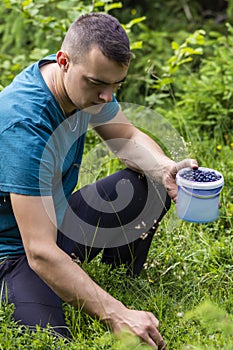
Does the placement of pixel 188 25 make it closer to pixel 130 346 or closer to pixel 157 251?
pixel 157 251

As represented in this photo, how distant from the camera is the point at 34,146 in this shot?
2.22 meters

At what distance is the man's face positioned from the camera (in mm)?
2295

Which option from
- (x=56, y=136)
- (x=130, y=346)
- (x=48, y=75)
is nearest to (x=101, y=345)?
(x=130, y=346)

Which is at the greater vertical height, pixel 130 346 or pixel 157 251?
pixel 130 346

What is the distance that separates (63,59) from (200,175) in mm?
690

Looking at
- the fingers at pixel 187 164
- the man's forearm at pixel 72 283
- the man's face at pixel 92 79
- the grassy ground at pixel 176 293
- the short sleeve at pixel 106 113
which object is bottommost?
the grassy ground at pixel 176 293

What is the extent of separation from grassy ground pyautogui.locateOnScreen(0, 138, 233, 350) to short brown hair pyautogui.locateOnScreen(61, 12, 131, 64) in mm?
913

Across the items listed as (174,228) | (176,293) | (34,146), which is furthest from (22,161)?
(174,228)

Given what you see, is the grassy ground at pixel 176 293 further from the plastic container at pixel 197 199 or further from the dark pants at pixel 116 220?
the plastic container at pixel 197 199

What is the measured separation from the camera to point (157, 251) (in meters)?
3.00

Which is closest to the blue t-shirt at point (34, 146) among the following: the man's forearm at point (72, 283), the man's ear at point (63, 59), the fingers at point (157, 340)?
the man's ear at point (63, 59)

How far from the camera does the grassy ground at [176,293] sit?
2.18 metres

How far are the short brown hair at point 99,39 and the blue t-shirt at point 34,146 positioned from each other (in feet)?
0.61

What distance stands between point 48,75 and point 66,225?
0.67 m
